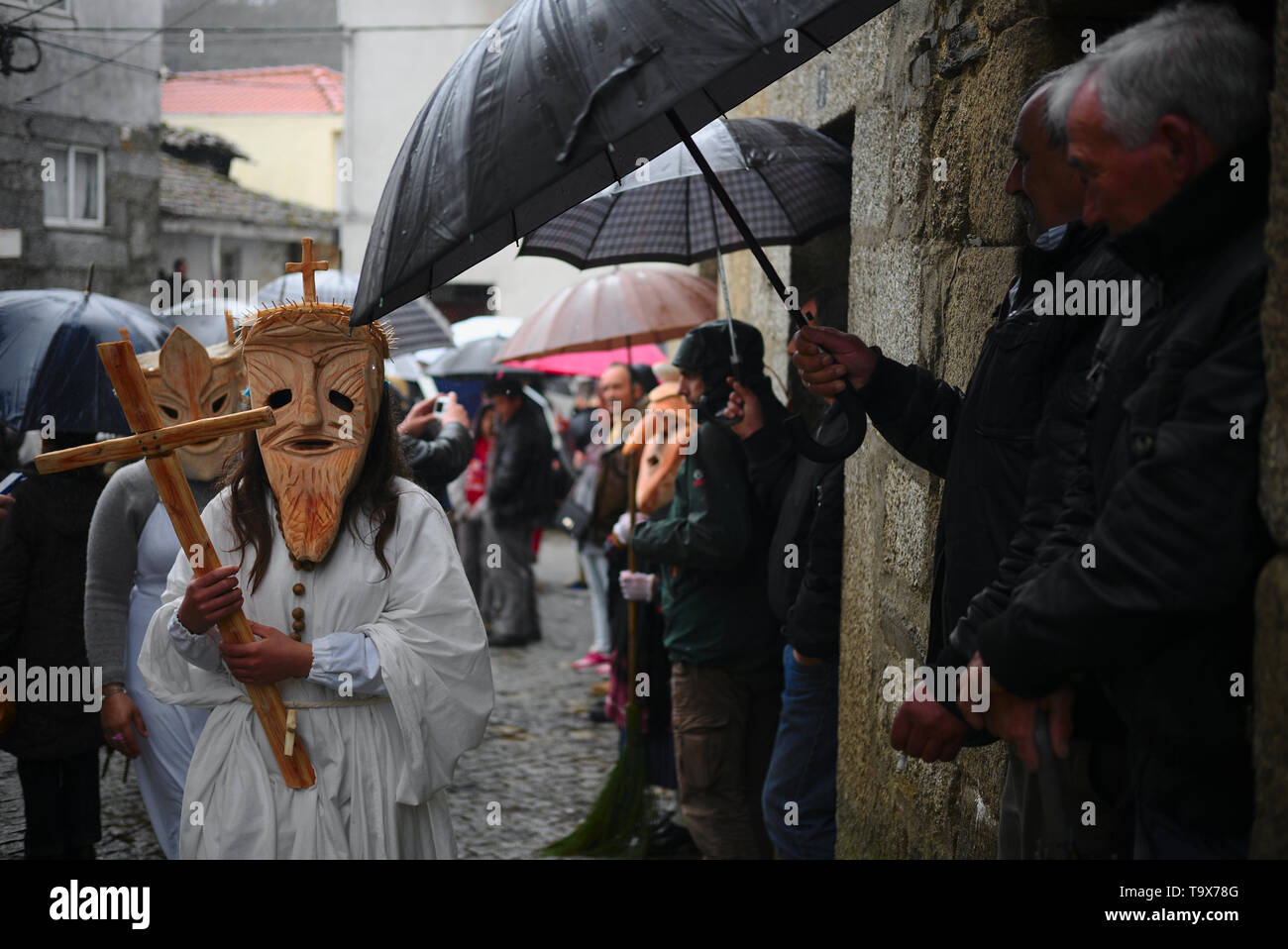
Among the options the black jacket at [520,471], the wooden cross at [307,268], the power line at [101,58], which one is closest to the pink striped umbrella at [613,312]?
the black jacket at [520,471]

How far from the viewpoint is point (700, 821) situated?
15.9 ft

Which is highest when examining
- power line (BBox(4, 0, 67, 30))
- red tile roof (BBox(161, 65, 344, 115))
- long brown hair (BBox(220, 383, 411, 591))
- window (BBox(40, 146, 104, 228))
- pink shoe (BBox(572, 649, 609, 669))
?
red tile roof (BBox(161, 65, 344, 115))

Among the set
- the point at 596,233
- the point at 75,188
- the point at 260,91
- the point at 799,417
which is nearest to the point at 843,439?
the point at 799,417

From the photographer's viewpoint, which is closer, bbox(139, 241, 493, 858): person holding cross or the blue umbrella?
bbox(139, 241, 493, 858): person holding cross

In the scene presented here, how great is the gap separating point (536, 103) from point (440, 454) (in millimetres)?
3248

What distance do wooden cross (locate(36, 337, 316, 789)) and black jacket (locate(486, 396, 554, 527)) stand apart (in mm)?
6532

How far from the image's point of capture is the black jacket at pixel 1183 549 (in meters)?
1.67

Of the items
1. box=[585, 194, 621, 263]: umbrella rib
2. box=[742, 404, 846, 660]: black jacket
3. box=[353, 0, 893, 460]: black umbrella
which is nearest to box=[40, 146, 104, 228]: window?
box=[585, 194, 621, 263]: umbrella rib

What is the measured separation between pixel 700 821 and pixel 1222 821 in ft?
10.7

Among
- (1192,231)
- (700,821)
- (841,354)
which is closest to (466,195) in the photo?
(841,354)

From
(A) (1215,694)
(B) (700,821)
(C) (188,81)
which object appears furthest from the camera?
(C) (188,81)

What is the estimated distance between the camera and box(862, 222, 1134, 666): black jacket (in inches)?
88.1

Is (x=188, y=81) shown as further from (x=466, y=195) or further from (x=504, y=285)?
(x=466, y=195)

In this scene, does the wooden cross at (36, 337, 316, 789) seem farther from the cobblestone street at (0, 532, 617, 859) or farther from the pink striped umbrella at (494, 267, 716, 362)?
the pink striped umbrella at (494, 267, 716, 362)
